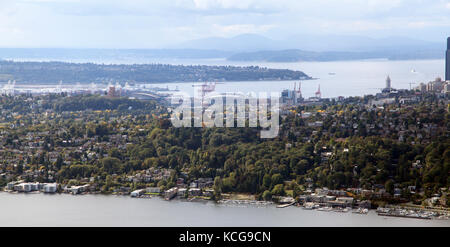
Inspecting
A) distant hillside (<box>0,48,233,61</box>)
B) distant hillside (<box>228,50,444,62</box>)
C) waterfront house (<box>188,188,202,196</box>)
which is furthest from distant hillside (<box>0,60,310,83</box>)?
waterfront house (<box>188,188,202,196</box>)

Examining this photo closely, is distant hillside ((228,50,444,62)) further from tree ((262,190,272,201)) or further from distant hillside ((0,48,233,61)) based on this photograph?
tree ((262,190,272,201))

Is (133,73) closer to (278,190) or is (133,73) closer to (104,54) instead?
(104,54)

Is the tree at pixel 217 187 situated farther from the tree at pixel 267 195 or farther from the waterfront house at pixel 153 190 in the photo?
the waterfront house at pixel 153 190

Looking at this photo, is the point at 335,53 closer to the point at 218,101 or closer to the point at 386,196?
the point at 218,101

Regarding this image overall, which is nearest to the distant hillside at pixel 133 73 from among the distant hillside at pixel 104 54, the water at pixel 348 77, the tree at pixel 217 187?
the water at pixel 348 77

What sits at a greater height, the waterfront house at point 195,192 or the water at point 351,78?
the water at point 351,78
